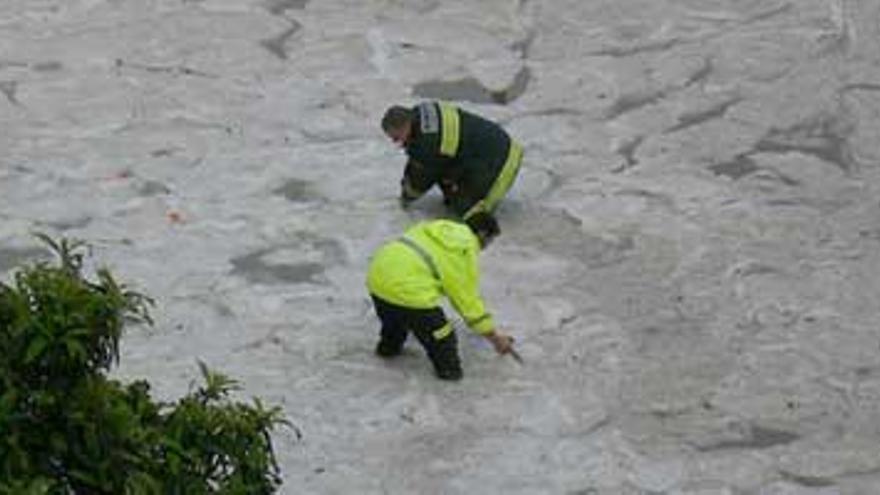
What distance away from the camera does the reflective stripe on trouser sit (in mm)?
11164

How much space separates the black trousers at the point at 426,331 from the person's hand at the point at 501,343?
0.69ft

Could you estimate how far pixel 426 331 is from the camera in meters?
9.11

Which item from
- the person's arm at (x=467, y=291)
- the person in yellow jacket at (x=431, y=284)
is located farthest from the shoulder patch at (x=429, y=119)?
the person's arm at (x=467, y=291)

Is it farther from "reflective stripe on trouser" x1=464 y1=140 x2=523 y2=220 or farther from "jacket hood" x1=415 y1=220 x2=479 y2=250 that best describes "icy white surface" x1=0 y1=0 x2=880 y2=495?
"jacket hood" x1=415 y1=220 x2=479 y2=250

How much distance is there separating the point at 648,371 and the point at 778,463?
1.12m

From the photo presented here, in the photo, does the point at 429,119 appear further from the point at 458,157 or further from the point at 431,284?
the point at 431,284

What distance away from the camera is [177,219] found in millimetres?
11391

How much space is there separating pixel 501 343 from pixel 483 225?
1774mm

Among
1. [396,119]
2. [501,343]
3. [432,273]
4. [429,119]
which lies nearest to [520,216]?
[429,119]

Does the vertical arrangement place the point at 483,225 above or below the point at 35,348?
below

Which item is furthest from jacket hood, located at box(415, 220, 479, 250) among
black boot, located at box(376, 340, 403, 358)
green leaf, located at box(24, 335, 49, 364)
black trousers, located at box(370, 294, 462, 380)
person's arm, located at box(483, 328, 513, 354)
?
green leaf, located at box(24, 335, 49, 364)

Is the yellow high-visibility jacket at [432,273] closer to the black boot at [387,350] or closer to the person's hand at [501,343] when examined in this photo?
the person's hand at [501,343]

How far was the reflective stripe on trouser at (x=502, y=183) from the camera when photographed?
11.2 meters

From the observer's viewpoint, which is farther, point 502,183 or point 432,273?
point 502,183
